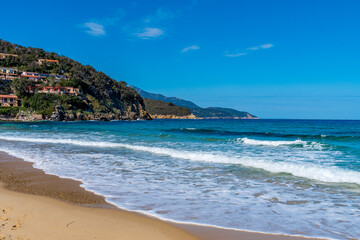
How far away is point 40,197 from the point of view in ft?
19.2

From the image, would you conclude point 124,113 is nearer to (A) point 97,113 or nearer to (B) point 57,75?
(A) point 97,113

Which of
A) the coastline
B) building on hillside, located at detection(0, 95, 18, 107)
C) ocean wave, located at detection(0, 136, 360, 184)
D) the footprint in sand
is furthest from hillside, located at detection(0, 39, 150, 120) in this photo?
the footprint in sand

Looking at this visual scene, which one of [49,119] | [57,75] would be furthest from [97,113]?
[57,75]

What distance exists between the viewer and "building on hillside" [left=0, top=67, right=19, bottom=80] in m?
98.1

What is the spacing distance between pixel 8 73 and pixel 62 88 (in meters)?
24.6

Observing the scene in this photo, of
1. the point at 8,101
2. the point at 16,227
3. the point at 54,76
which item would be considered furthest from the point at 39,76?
the point at 16,227

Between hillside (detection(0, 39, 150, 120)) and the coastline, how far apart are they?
82.7 m

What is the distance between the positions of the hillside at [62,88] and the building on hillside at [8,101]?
5.84 feet

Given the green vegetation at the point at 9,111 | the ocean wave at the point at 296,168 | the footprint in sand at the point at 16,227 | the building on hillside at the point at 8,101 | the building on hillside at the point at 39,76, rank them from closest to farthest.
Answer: the footprint in sand at the point at 16,227 → the ocean wave at the point at 296,168 → the green vegetation at the point at 9,111 → the building on hillside at the point at 8,101 → the building on hillside at the point at 39,76

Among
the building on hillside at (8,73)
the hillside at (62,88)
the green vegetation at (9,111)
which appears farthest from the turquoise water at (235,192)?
the building on hillside at (8,73)

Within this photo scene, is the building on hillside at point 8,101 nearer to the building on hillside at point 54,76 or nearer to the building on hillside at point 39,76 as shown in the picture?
the building on hillside at point 39,76

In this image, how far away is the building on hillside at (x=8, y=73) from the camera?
322ft

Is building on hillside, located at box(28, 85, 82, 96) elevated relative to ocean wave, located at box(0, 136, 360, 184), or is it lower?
elevated

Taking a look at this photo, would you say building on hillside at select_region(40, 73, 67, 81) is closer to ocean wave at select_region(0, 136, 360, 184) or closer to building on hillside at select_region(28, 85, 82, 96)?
building on hillside at select_region(28, 85, 82, 96)
